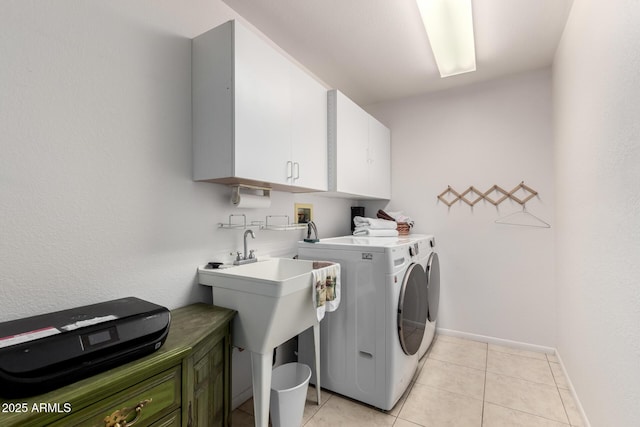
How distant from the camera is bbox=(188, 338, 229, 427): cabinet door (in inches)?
46.6

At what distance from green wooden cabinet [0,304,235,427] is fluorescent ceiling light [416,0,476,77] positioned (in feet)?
6.87

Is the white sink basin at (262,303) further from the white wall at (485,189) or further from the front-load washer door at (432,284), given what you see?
the white wall at (485,189)

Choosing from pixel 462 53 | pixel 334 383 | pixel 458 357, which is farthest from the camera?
pixel 458 357

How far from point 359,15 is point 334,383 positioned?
2482 millimetres

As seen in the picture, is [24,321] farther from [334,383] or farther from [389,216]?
[389,216]

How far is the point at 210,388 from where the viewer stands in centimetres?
131

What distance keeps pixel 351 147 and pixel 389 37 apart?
2.74 feet

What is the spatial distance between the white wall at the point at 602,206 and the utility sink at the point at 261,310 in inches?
53.1

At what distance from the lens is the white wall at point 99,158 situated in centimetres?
104

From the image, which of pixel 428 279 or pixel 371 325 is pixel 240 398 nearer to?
pixel 371 325

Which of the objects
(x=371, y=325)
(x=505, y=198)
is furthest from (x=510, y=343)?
(x=371, y=325)

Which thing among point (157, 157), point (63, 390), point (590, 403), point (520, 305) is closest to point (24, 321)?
point (63, 390)

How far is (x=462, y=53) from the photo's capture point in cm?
227

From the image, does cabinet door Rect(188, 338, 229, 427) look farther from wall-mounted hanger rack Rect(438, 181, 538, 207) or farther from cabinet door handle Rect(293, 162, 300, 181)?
wall-mounted hanger rack Rect(438, 181, 538, 207)
